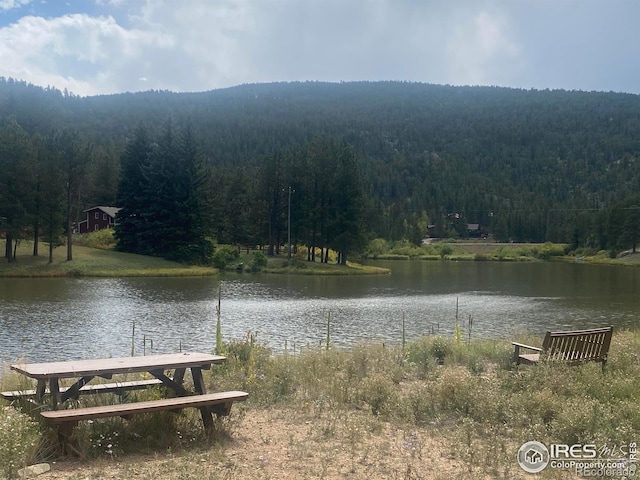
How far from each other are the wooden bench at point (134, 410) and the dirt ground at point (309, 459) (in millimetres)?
292

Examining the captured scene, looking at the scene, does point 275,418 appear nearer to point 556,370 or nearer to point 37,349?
point 556,370

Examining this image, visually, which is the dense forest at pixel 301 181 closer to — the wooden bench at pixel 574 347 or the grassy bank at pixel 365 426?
the grassy bank at pixel 365 426

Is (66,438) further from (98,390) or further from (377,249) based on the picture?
(377,249)

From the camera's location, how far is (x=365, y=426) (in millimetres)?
6281

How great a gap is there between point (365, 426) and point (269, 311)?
Result: 20.8 meters

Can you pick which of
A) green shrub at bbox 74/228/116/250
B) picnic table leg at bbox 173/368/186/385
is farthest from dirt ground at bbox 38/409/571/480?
green shrub at bbox 74/228/116/250

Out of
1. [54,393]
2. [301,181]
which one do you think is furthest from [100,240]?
[54,393]

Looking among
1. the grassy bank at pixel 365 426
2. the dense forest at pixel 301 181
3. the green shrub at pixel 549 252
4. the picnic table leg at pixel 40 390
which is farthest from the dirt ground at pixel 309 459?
the green shrub at pixel 549 252

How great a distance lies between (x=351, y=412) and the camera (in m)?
7.08

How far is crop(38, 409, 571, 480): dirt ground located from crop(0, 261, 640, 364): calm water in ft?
28.6

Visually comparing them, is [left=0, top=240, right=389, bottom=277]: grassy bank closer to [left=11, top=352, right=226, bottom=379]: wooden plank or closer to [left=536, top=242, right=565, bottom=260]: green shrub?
[left=11, top=352, right=226, bottom=379]: wooden plank

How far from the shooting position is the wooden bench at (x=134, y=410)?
5.11 meters

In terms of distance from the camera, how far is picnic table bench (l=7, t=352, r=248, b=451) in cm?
523

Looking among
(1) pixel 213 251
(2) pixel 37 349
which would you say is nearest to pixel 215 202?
(1) pixel 213 251
